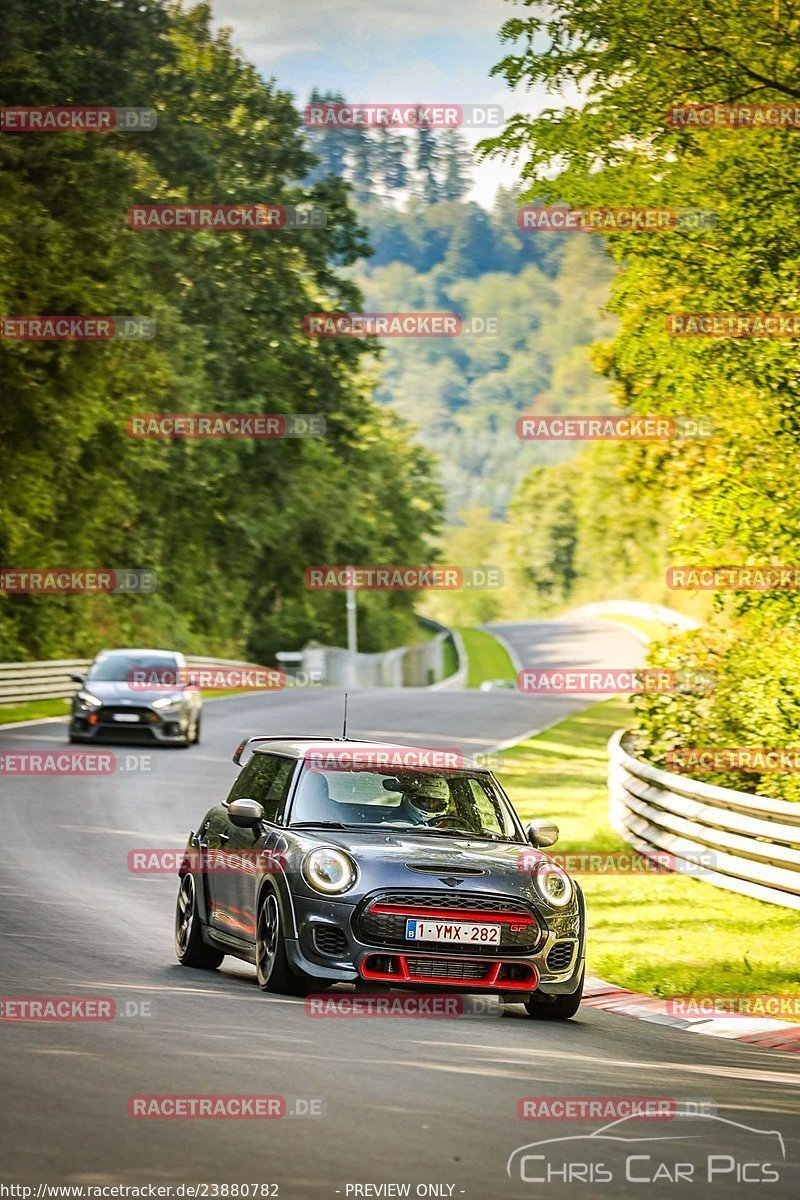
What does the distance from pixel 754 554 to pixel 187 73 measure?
37369 millimetres

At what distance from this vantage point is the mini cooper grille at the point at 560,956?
397 inches

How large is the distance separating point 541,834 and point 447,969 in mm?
1318

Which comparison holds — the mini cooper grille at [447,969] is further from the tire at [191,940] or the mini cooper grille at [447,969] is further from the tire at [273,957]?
the tire at [191,940]

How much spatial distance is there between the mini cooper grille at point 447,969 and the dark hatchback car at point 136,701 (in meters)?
19.2

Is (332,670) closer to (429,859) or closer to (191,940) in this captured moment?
(191,940)

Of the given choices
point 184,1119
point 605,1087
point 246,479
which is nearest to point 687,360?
point 605,1087

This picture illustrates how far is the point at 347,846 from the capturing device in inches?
397

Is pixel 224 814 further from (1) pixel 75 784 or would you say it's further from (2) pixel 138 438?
(2) pixel 138 438
